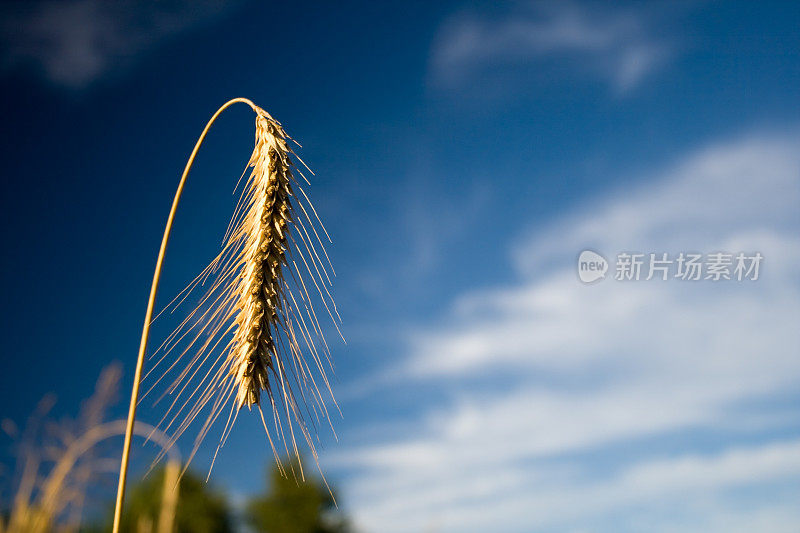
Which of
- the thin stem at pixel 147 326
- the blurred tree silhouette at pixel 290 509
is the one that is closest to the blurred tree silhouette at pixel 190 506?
the blurred tree silhouette at pixel 290 509

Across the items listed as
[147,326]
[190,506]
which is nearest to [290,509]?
[190,506]

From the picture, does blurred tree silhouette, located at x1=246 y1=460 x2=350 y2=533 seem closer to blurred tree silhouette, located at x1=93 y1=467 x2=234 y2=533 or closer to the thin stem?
blurred tree silhouette, located at x1=93 y1=467 x2=234 y2=533

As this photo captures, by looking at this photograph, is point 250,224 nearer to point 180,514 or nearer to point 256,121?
point 256,121

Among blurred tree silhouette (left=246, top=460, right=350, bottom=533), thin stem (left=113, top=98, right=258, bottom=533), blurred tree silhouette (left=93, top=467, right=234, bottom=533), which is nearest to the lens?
thin stem (left=113, top=98, right=258, bottom=533)

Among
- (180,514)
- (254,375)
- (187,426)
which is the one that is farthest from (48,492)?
(180,514)

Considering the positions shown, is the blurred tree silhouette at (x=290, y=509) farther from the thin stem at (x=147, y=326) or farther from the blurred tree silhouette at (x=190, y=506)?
the thin stem at (x=147, y=326)

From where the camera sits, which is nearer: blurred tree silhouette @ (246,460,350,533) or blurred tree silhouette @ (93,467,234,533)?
blurred tree silhouette @ (93,467,234,533)

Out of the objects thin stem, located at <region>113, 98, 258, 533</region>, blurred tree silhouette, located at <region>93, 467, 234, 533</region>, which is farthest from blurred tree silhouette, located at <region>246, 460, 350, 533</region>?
thin stem, located at <region>113, 98, 258, 533</region>

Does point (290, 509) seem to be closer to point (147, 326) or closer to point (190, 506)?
point (190, 506)
